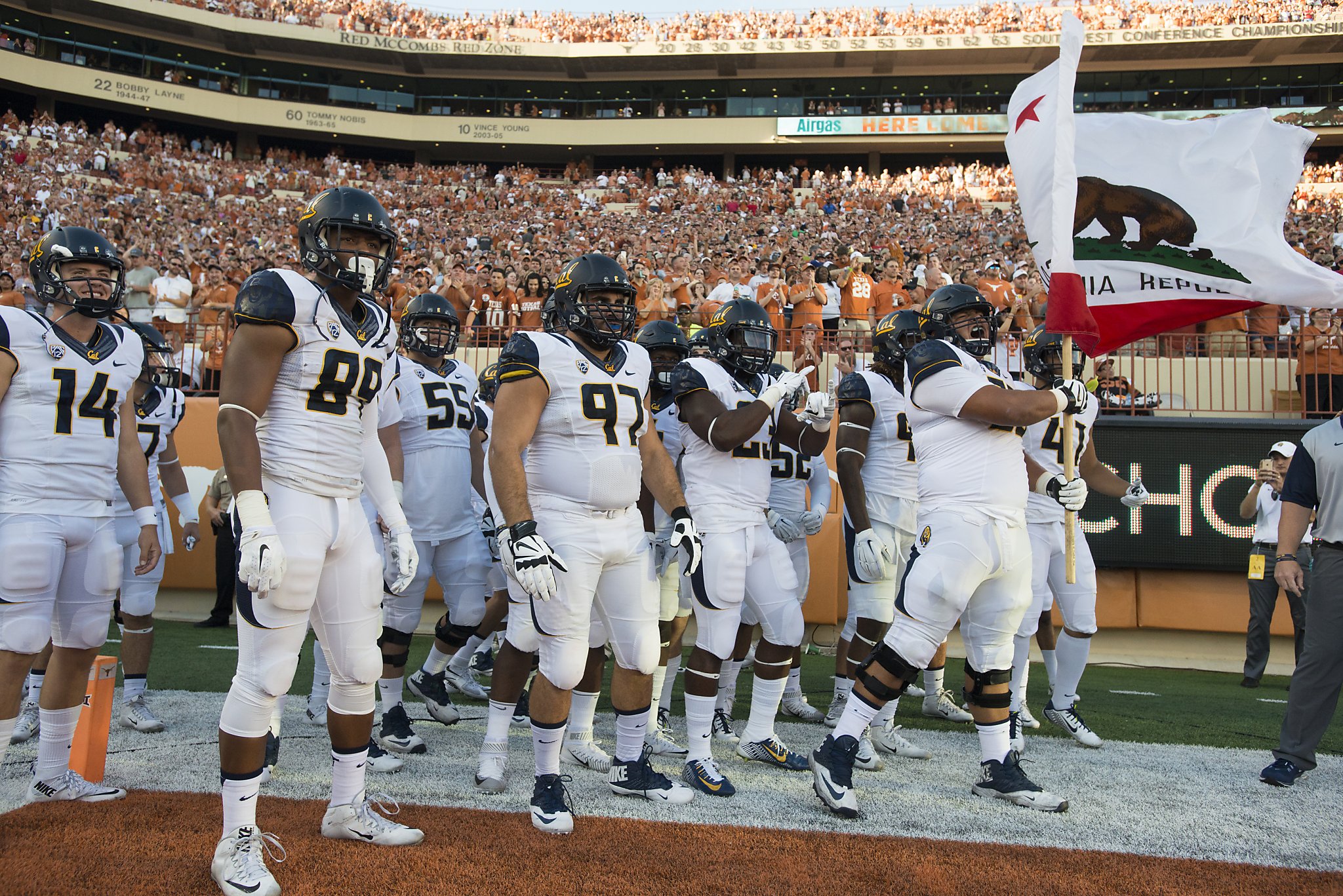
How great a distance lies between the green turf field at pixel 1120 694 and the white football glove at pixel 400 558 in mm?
3089

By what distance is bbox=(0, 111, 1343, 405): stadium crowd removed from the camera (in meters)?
11.8

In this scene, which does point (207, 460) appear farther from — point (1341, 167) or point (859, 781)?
point (1341, 167)

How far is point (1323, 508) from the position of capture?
518cm

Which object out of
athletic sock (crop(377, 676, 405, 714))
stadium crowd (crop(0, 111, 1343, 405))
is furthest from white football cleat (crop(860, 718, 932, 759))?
stadium crowd (crop(0, 111, 1343, 405))

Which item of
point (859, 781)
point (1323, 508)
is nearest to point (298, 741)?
point (859, 781)

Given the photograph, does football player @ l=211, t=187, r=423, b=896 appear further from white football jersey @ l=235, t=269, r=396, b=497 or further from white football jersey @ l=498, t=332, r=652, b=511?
white football jersey @ l=498, t=332, r=652, b=511

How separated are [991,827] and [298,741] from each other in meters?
3.63

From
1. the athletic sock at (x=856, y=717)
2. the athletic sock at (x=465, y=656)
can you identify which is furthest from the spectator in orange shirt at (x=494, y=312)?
the athletic sock at (x=856, y=717)

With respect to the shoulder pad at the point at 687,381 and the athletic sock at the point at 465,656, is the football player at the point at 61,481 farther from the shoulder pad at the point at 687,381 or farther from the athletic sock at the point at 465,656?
the athletic sock at the point at 465,656

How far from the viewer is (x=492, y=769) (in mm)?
4652

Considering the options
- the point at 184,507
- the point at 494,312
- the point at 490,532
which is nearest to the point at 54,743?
the point at 184,507

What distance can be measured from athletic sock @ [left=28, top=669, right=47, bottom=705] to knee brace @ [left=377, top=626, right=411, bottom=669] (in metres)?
2.03

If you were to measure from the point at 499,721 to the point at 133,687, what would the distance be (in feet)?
8.73

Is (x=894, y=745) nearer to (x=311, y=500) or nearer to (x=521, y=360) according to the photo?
(x=521, y=360)
